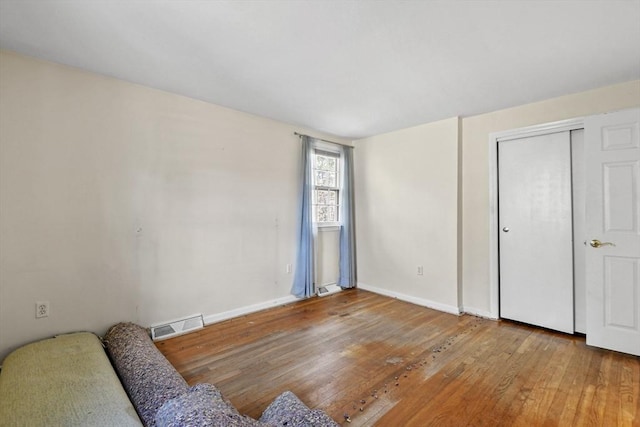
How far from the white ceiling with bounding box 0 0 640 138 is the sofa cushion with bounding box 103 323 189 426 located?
2208 millimetres

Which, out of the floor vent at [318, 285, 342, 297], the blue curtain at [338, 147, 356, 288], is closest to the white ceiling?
the blue curtain at [338, 147, 356, 288]

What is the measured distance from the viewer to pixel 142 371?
184cm

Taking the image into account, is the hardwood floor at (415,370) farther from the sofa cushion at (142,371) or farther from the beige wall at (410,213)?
the beige wall at (410,213)

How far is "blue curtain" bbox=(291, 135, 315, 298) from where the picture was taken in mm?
3904

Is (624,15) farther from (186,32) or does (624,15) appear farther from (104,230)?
(104,230)

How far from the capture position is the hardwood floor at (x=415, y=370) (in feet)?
5.79

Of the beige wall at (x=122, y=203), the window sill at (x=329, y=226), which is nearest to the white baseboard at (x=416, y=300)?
the window sill at (x=329, y=226)

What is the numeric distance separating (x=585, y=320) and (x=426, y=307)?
1.55 m

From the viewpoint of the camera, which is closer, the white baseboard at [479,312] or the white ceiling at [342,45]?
the white ceiling at [342,45]

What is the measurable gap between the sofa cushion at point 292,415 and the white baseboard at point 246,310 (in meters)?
1.68

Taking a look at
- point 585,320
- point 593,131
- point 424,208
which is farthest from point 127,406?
point 593,131

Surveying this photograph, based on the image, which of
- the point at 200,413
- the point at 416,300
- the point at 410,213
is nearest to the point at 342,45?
the point at 200,413

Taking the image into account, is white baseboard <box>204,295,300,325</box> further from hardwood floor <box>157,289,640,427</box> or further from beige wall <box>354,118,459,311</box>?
beige wall <box>354,118,459,311</box>

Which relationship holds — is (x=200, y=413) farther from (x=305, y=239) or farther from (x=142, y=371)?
(x=305, y=239)
